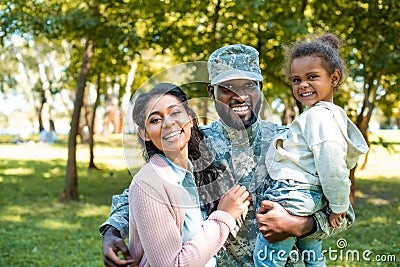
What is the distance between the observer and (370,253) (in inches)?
288

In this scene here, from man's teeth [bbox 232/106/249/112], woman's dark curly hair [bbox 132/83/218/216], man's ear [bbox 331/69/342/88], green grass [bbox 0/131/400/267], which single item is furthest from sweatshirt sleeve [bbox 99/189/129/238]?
green grass [bbox 0/131/400/267]

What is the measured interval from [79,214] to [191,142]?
874cm

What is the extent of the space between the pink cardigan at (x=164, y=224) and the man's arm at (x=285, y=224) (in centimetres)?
29

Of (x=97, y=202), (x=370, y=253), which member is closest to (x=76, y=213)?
(x=97, y=202)

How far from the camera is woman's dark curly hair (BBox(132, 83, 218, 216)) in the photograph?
191 cm

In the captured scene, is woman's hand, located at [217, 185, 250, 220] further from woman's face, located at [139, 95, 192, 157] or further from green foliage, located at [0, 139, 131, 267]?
green foliage, located at [0, 139, 131, 267]

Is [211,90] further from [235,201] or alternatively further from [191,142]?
[235,201]

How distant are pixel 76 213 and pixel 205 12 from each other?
4698 millimetres

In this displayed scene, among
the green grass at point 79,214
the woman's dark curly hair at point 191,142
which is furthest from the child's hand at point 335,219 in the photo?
the green grass at point 79,214

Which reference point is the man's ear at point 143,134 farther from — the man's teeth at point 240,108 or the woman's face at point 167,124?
the man's teeth at point 240,108

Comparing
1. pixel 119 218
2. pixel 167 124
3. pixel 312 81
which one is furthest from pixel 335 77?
pixel 119 218

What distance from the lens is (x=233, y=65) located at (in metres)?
2.39

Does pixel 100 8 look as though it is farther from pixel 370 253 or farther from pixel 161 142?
pixel 161 142

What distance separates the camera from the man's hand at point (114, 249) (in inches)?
77.2
